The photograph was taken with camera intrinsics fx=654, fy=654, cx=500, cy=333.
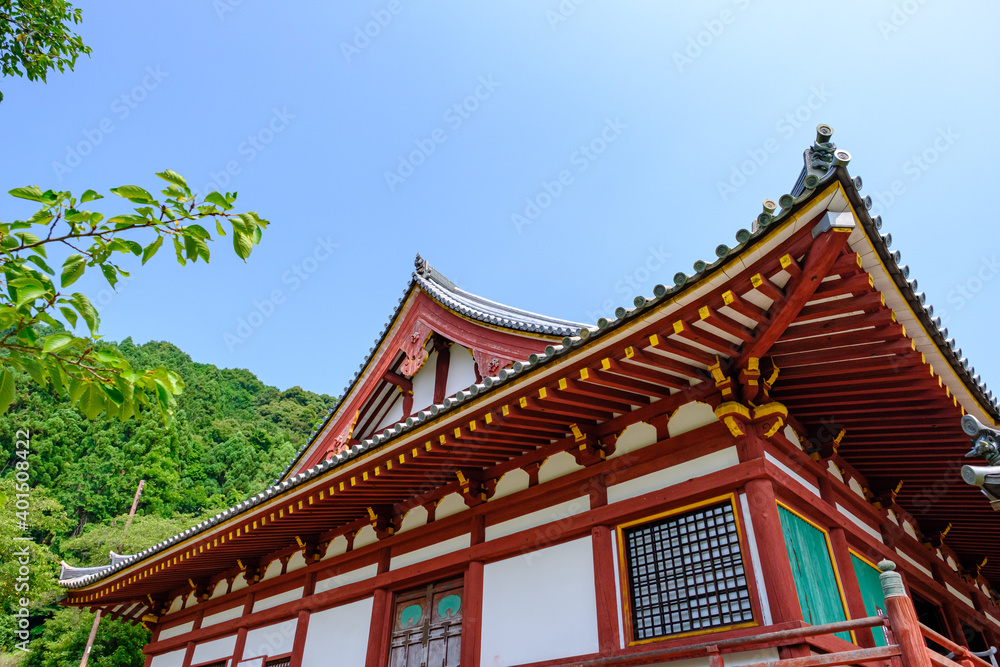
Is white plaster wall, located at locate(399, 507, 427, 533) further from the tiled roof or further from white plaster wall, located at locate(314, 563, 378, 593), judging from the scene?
the tiled roof

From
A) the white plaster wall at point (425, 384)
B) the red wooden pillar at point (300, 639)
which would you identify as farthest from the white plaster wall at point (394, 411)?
the red wooden pillar at point (300, 639)

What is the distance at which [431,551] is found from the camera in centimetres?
840

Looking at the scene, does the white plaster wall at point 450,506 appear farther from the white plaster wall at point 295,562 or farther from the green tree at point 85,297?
the green tree at point 85,297

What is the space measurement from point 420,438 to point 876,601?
17.6 ft

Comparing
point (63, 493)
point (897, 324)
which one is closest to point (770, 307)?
point (897, 324)

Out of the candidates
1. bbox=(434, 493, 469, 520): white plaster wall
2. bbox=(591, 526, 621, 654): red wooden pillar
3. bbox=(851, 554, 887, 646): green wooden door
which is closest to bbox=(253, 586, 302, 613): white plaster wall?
bbox=(434, 493, 469, 520): white plaster wall

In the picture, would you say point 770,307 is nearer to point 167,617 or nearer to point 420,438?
point 420,438

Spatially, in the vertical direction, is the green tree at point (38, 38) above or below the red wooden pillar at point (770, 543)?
above

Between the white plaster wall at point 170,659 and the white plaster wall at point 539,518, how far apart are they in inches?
321

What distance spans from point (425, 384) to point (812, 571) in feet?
25.3

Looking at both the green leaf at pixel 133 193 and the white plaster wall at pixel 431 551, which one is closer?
the green leaf at pixel 133 193

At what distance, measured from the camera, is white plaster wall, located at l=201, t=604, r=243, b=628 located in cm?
1135

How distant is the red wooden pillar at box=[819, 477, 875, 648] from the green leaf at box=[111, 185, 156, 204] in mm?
6832

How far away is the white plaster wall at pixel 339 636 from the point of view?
8.59 meters
